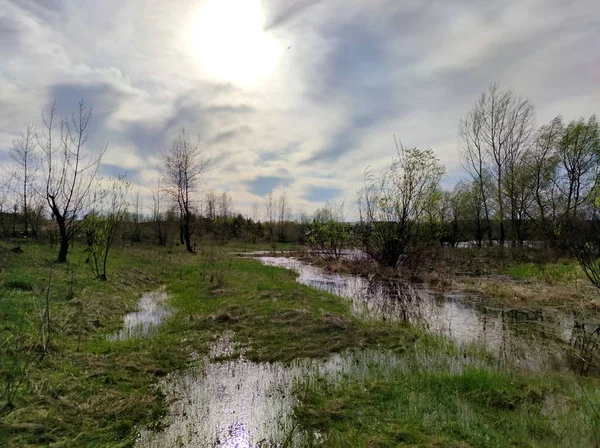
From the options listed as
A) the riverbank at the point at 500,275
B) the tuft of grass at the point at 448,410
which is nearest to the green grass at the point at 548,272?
the riverbank at the point at 500,275

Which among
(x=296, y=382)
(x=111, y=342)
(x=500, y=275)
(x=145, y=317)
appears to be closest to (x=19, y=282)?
(x=145, y=317)

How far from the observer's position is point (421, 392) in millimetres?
5227

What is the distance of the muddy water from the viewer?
6.95 meters

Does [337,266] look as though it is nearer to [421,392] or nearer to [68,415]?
[421,392]

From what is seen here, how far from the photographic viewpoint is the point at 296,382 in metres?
5.64

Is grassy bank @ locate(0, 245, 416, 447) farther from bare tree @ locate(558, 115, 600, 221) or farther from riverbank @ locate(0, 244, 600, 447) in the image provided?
bare tree @ locate(558, 115, 600, 221)

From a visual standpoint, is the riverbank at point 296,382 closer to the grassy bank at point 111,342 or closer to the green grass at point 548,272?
the grassy bank at point 111,342

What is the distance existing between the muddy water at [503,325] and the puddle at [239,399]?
296 centimetres

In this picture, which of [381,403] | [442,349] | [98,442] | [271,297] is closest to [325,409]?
[381,403]

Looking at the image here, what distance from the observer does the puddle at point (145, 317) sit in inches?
321

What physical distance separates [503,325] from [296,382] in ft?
23.4

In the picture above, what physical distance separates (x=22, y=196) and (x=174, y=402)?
3109cm

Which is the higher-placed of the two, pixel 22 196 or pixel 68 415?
pixel 22 196

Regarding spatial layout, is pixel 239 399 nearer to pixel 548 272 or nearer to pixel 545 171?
pixel 548 272
